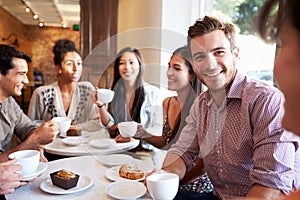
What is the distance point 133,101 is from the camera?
5.84 feet

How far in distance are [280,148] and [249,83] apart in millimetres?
305

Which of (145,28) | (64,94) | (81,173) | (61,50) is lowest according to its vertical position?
(81,173)

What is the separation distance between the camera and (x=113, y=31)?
3373mm

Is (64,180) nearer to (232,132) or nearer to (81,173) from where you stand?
(81,173)

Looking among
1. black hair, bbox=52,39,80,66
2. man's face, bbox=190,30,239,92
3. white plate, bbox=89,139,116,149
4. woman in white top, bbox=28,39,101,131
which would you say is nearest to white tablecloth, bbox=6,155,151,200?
white plate, bbox=89,139,116,149

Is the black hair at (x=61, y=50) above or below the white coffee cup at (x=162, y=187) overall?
above

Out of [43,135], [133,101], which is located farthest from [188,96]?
[43,135]

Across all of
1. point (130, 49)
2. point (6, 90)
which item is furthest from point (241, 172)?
point (6, 90)

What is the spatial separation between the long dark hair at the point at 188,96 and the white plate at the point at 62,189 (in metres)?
0.55

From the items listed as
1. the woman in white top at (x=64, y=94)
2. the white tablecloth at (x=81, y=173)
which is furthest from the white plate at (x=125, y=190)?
the woman in white top at (x=64, y=94)

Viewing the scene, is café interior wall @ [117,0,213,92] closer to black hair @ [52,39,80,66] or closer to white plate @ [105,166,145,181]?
black hair @ [52,39,80,66]

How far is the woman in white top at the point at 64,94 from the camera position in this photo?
97.0 inches

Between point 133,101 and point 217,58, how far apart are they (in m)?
0.66

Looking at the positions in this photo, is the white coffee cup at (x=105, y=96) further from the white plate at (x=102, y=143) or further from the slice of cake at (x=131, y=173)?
the slice of cake at (x=131, y=173)
